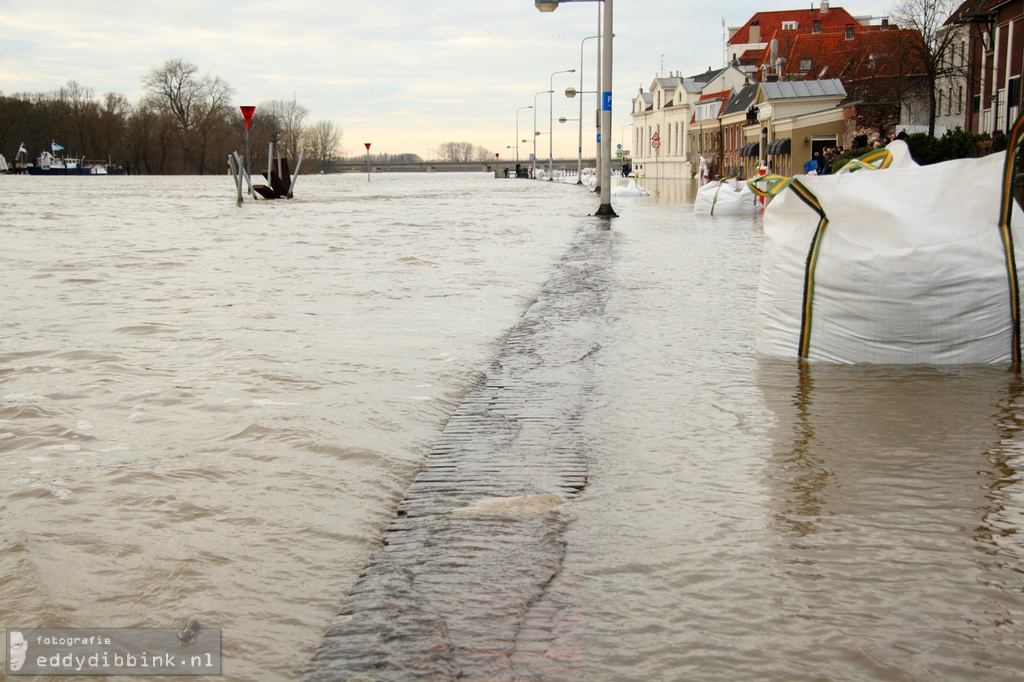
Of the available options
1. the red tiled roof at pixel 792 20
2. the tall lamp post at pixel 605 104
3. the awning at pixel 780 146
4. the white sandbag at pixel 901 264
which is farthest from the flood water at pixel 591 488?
the red tiled roof at pixel 792 20

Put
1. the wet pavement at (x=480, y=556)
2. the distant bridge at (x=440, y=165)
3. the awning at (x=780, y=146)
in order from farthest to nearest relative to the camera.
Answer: the distant bridge at (x=440, y=165)
the awning at (x=780, y=146)
the wet pavement at (x=480, y=556)

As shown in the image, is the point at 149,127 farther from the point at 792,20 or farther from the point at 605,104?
the point at 605,104

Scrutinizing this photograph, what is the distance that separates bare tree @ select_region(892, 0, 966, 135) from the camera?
3794 cm

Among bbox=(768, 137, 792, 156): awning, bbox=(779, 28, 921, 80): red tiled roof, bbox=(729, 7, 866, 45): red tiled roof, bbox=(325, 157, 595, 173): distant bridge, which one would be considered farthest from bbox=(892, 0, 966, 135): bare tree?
bbox=(325, 157, 595, 173): distant bridge

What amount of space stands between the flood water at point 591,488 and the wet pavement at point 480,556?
0.07 meters

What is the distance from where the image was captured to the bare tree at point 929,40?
37.9m

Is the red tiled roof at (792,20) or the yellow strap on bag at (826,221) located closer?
the yellow strap on bag at (826,221)

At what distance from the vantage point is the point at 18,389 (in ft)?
18.1

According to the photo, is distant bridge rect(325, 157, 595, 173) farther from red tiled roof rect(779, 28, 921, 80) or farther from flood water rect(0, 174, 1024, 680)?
flood water rect(0, 174, 1024, 680)

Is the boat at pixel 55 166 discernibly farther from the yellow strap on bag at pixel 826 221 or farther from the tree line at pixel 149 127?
the yellow strap on bag at pixel 826 221

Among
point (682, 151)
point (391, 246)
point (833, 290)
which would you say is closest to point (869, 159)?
Result: point (833, 290)

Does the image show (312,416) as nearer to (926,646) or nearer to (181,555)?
(181,555)

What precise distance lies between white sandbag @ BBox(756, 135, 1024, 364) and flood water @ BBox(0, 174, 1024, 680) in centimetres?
18

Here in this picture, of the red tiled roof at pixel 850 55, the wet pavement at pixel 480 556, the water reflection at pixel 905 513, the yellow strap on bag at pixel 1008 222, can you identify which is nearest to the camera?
the wet pavement at pixel 480 556
